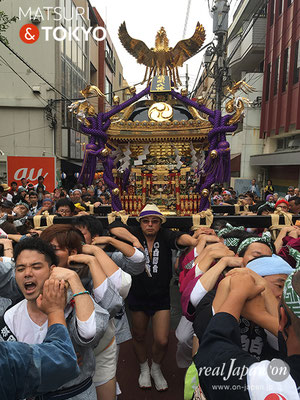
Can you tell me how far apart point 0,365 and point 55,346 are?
0.63ft

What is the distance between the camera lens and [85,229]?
265 cm

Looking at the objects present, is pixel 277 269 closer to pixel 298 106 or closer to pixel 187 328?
pixel 187 328

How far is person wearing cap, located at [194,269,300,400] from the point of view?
91cm

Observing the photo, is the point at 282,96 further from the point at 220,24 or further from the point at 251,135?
the point at 220,24

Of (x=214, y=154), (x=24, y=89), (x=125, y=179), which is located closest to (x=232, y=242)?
(x=214, y=154)

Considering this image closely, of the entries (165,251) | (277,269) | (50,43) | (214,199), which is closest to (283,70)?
(214,199)

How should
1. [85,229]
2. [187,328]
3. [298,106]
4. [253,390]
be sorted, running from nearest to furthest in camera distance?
[253,390] → [187,328] → [85,229] → [298,106]

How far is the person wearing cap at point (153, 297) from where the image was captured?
9.10ft

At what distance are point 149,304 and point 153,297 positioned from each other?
85mm

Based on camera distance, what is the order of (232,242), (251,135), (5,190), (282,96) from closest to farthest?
(232,242), (5,190), (282,96), (251,135)

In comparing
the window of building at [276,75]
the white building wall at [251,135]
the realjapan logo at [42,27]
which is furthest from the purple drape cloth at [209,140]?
the white building wall at [251,135]

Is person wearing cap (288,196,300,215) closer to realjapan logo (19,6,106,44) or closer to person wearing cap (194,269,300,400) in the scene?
person wearing cap (194,269,300,400)

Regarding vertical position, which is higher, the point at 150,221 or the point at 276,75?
the point at 276,75

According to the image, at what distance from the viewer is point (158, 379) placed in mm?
2752
